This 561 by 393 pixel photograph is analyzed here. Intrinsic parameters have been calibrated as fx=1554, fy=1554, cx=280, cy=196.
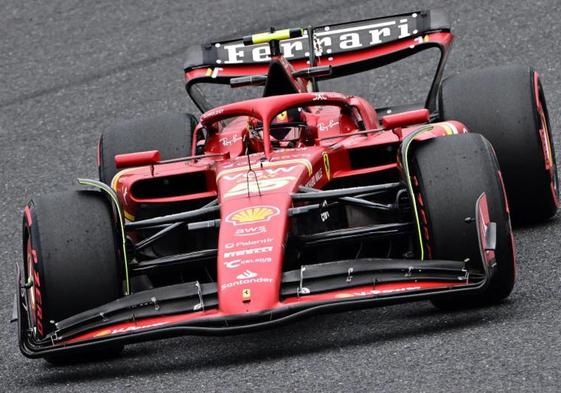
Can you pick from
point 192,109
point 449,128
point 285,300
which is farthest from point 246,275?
point 192,109

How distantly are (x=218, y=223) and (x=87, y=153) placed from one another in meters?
5.74

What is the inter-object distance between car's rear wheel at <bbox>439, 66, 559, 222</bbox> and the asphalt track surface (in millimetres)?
222

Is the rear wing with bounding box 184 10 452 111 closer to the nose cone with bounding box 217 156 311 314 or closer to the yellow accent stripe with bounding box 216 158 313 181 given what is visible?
the yellow accent stripe with bounding box 216 158 313 181

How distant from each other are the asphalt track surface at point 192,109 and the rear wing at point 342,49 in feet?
5.50

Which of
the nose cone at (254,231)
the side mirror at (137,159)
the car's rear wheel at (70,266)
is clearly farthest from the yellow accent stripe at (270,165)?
the car's rear wheel at (70,266)

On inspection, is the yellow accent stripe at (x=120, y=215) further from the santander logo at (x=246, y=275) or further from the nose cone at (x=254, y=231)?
the santander logo at (x=246, y=275)

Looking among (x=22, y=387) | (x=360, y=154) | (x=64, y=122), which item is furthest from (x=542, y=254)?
(x=64, y=122)

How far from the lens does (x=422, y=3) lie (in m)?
15.2

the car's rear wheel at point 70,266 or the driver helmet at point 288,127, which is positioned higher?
the driver helmet at point 288,127

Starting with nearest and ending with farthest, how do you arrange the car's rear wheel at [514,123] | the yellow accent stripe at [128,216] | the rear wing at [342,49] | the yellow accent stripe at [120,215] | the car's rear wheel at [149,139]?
the yellow accent stripe at [120,215], the yellow accent stripe at [128,216], the car's rear wheel at [514,123], the car's rear wheel at [149,139], the rear wing at [342,49]

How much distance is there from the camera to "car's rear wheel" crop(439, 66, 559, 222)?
29.6ft

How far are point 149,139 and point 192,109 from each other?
431 centimetres

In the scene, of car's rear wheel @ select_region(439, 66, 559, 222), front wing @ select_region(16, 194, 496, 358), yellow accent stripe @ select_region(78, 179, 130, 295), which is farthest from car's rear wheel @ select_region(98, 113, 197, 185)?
front wing @ select_region(16, 194, 496, 358)

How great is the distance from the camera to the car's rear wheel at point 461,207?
7.36 meters
